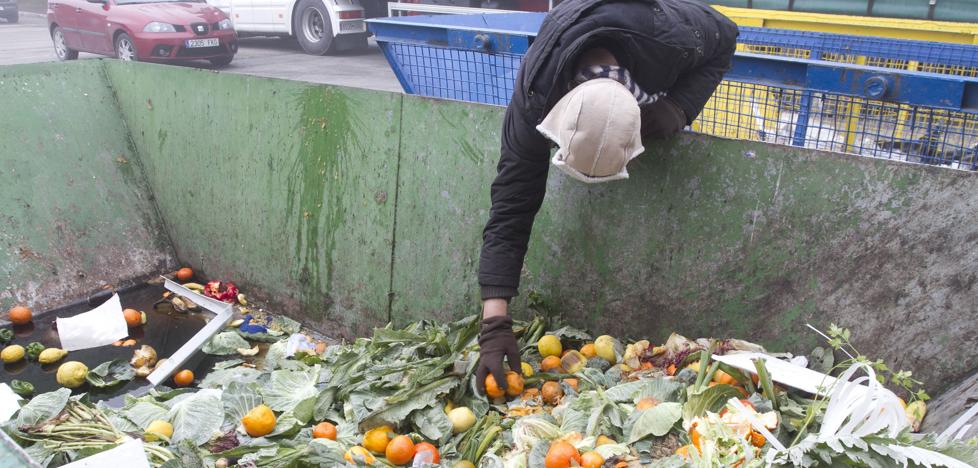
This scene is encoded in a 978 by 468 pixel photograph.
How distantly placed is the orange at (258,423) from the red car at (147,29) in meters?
12.0

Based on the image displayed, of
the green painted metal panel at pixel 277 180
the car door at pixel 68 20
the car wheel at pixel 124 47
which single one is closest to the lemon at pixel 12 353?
the green painted metal panel at pixel 277 180

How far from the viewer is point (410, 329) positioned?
375 centimetres

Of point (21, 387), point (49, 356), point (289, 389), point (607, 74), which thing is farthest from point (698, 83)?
point (49, 356)

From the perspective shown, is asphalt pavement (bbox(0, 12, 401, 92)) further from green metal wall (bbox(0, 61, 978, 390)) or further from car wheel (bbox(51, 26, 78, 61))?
green metal wall (bbox(0, 61, 978, 390))

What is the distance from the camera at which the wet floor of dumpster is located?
3.92 m

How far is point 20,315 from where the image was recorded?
177 inches

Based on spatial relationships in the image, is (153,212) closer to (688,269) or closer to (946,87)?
(688,269)

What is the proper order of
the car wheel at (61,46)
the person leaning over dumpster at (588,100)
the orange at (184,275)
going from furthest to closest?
1. the car wheel at (61,46)
2. the orange at (184,275)
3. the person leaning over dumpster at (588,100)

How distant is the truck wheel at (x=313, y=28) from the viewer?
624 inches

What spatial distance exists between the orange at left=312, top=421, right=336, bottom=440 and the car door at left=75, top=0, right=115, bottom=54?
13.0m

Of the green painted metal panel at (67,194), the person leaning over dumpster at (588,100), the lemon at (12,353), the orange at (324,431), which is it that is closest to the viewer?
the person leaning over dumpster at (588,100)

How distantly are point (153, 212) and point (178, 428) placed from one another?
2703 millimetres

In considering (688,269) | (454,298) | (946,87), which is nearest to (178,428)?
(454,298)

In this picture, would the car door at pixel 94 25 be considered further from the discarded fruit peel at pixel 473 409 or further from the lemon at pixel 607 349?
the lemon at pixel 607 349
